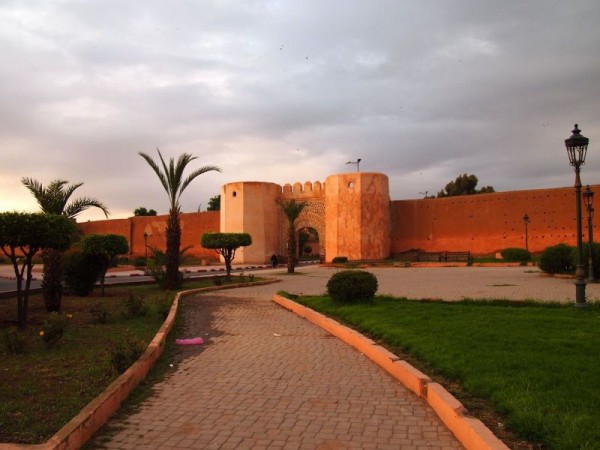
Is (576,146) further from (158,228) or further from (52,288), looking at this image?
(158,228)

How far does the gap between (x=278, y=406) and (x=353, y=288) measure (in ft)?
18.5

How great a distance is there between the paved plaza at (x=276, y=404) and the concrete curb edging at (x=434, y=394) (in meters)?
0.08

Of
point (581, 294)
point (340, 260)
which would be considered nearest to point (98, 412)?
point (581, 294)

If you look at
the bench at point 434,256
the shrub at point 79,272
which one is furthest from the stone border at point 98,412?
the bench at point 434,256

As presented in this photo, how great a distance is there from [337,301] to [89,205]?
5.80m

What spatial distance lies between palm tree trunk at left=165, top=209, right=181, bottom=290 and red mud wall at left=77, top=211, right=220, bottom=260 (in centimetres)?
2140

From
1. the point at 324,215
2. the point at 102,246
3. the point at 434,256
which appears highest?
the point at 324,215

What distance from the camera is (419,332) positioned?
6.48 meters

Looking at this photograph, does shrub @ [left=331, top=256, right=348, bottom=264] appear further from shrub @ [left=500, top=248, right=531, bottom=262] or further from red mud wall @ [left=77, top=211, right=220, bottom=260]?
red mud wall @ [left=77, top=211, right=220, bottom=260]

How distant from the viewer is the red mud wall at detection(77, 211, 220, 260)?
38.7 meters

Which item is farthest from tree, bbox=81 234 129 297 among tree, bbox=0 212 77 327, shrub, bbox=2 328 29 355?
shrub, bbox=2 328 29 355

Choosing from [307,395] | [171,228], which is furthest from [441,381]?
[171,228]

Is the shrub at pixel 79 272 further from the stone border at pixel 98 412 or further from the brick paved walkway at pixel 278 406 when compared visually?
the stone border at pixel 98 412

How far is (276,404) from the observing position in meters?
4.18
